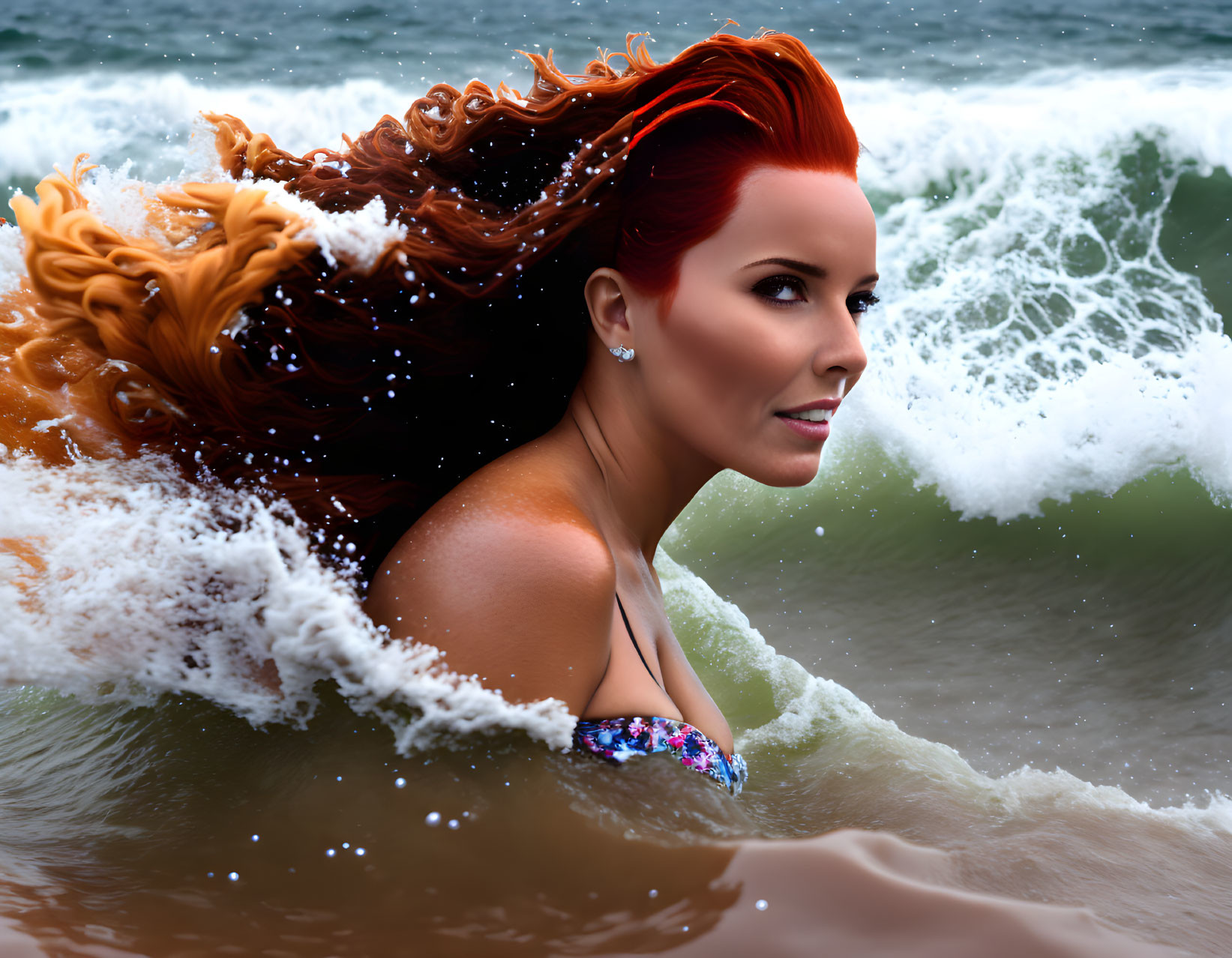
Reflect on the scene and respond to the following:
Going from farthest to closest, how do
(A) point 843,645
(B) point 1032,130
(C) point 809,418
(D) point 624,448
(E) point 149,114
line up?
(E) point 149,114, (B) point 1032,130, (A) point 843,645, (D) point 624,448, (C) point 809,418

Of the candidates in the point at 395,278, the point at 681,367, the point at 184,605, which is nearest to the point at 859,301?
the point at 681,367

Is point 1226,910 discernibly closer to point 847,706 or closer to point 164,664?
point 847,706

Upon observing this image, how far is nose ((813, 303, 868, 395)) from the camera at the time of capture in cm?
214

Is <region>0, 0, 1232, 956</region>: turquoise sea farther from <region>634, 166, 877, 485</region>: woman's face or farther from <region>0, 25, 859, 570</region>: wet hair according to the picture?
<region>634, 166, 877, 485</region>: woman's face

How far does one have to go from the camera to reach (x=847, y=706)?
3443 mm

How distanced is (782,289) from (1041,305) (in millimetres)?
5247

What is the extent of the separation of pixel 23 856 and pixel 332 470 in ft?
3.05

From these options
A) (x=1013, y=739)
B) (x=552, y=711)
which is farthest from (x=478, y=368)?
(x=1013, y=739)

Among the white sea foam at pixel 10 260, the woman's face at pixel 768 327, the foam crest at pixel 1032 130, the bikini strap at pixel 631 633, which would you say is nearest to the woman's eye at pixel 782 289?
the woman's face at pixel 768 327

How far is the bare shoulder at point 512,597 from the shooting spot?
182 centimetres

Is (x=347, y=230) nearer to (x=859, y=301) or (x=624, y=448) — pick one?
Answer: (x=624, y=448)

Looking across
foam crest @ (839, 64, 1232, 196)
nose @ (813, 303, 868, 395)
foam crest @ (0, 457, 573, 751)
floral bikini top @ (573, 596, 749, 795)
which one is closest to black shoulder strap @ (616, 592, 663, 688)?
A: floral bikini top @ (573, 596, 749, 795)

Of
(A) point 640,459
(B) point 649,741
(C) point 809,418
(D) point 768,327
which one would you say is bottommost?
(B) point 649,741

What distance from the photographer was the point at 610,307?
7.46ft
